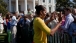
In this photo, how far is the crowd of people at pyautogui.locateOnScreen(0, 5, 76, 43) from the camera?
611 cm

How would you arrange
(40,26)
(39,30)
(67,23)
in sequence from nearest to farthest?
1. (40,26)
2. (39,30)
3. (67,23)

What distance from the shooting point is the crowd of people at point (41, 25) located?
6113 millimetres

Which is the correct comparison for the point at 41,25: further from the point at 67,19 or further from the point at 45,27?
the point at 67,19

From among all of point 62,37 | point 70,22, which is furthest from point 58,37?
point 70,22

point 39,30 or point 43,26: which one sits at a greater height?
point 43,26

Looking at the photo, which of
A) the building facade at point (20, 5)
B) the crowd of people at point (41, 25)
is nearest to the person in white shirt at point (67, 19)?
the crowd of people at point (41, 25)

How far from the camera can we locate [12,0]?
82.6 metres

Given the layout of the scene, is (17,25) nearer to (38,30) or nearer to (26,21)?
(26,21)

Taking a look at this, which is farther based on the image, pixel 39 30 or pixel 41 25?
pixel 39 30

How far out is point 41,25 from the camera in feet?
19.7

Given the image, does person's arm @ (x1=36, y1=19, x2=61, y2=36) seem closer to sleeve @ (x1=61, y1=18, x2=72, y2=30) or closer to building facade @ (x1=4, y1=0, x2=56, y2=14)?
sleeve @ (x1=61, y1=18, x2=72, y2=30)

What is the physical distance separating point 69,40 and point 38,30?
11.1 ft

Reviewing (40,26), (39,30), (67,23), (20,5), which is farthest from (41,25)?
(20,5)

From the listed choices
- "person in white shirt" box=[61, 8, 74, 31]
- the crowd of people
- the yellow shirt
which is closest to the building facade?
the crowd of people
